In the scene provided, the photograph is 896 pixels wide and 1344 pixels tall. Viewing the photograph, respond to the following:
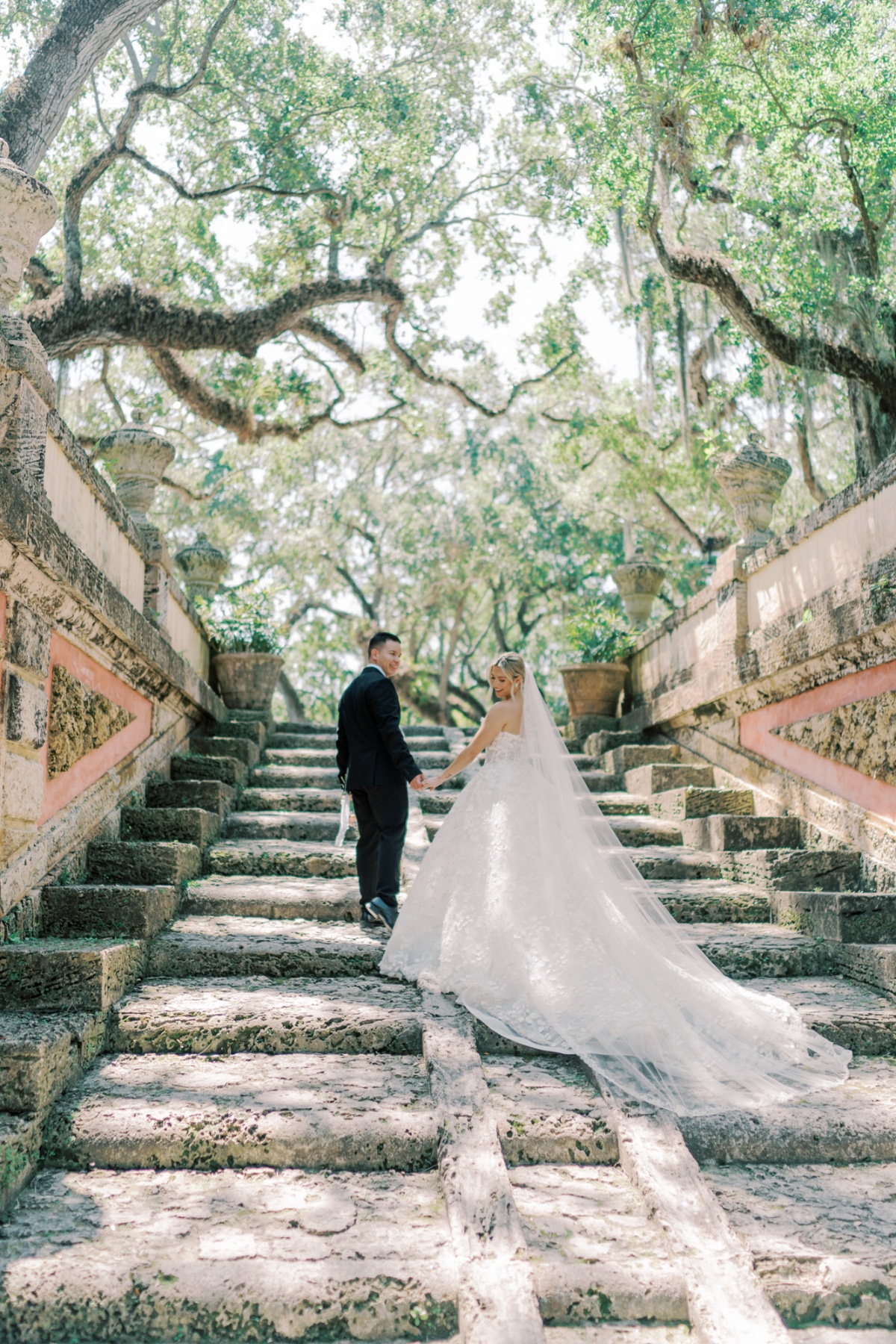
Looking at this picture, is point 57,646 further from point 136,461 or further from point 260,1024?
point 136,461

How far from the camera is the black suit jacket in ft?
16.7

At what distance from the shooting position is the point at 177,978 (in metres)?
4.26

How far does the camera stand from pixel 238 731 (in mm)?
8406

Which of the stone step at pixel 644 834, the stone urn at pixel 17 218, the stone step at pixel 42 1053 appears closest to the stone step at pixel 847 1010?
the stone step at pixel 644 834

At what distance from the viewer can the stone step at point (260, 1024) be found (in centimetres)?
Answer: 362

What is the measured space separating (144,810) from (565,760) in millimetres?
2526

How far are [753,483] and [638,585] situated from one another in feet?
8.16

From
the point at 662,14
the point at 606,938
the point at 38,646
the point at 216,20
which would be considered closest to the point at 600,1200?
the point at 606,938

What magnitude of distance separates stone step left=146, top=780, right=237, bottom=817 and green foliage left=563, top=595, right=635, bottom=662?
14.1 ft

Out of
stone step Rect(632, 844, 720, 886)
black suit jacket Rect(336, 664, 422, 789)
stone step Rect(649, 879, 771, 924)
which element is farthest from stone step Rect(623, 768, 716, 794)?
black suit jacket Rect(336, 664, 422, 789)

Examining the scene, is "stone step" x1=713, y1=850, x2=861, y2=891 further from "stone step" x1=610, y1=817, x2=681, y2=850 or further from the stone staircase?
"stone step" x1=610, y1=817, x2=681, y2=850

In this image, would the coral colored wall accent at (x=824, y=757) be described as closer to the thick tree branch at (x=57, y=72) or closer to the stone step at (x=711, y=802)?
the stone step at (x=711, y=802)

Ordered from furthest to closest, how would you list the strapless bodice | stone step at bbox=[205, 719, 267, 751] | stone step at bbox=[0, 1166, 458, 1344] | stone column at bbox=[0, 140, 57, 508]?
stone step at bbox=[205, 719, 267, 751] < the strapless bodice < stone column at bbox=[0, 140, 57, 508] < stone step at bbox=[0, 1166, 458, 1344]

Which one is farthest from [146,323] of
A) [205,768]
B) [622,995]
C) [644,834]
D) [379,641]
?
[622,995]
